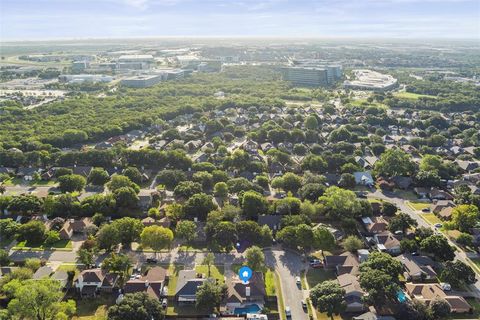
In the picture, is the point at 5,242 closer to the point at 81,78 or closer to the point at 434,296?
the point at 434,296

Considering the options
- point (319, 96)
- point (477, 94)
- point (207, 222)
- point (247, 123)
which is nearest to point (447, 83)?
point (477, 94)

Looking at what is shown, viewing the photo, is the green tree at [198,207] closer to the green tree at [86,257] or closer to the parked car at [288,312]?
the green tree at [86,257]

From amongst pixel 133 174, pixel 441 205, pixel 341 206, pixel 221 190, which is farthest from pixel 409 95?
pixel 133 174

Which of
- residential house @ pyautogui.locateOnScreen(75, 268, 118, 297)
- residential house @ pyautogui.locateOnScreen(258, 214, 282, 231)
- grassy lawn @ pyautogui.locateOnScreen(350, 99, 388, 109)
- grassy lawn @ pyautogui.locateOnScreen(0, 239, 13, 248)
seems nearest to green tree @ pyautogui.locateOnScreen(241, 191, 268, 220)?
residential house @ pyautogui.locateOnScreen(258, 214, 282, 231)

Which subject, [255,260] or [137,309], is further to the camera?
[255,260]

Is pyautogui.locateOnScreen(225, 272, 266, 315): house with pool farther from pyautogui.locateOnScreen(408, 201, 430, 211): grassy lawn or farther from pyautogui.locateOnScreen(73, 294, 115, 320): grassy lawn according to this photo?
pyautogui.locateOnScreen(408, 201, 430, 211): grassy lawn

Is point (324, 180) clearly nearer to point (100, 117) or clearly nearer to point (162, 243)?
point (162, 243)
